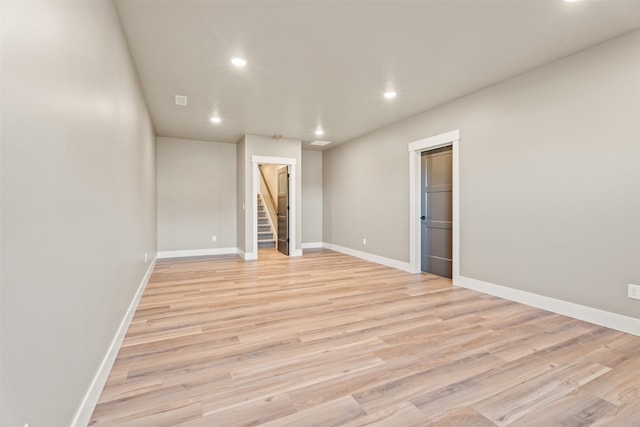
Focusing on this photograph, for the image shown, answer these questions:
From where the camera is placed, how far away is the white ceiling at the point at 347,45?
2.29 m

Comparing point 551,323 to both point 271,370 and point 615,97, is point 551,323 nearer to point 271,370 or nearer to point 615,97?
point 615,97

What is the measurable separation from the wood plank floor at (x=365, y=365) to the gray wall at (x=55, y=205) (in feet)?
1.58

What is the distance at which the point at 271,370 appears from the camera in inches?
78.1

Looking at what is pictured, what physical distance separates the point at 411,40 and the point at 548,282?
282cm

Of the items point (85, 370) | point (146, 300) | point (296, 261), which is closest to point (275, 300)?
point (146, 300)

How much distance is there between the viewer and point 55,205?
1.16 meters

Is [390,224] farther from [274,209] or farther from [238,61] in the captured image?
[274,209]

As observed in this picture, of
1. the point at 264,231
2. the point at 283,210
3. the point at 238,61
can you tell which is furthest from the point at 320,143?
the point at 238,61

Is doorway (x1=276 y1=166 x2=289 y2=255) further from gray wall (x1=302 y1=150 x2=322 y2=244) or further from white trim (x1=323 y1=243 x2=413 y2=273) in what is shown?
white trim (x1=323 y1=243 x2=413 y2=273)

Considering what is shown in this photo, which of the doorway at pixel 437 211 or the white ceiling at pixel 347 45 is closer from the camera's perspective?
the white ceiling at pixel 347 45

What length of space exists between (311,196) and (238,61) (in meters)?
4.87

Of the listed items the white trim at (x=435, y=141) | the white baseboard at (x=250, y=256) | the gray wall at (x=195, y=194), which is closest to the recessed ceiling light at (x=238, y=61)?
the white trim at (x=435, y=141)

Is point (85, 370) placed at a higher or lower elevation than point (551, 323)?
higher

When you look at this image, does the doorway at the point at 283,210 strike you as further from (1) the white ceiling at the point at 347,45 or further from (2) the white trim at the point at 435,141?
(2) the white trim at the point at 435,141
